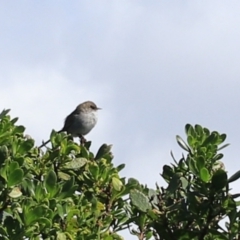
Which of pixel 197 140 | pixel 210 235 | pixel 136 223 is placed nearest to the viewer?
pixel 210 235

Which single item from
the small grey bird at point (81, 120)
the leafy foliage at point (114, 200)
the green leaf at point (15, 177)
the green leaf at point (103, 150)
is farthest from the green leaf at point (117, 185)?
the small grey bird at point (81, 120)

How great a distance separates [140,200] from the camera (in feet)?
11.3

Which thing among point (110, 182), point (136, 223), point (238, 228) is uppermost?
point (110, 182)

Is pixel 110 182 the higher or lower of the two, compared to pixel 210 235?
higher

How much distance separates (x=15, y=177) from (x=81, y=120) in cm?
1341

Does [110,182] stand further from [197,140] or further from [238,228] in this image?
[238,228]

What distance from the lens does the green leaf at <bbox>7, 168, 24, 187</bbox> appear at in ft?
10.6

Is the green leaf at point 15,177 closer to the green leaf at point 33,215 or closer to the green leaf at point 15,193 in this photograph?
the green leaf at point 15,193

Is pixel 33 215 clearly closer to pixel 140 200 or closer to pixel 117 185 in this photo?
pixel 140 200

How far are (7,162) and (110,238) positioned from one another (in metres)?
0.69

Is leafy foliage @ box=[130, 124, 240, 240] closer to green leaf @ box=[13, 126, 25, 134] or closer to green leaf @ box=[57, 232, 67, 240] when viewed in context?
green leaf @ box=[57, 232, 67, 240]

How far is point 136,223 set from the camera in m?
3.70

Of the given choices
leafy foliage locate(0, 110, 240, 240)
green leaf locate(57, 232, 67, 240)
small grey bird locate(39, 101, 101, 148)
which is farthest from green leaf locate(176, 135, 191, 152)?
small grey bird locate(39, 101, 101, 148)

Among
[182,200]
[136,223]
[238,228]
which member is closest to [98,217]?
[136,223]
